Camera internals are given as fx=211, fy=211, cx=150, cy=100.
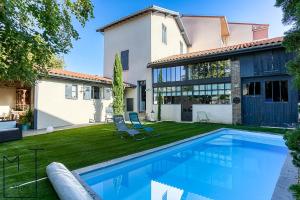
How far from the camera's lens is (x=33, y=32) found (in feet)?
22.1

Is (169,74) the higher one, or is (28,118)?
(169,74)

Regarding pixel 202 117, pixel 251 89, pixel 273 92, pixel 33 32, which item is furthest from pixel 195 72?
pixel 33 32

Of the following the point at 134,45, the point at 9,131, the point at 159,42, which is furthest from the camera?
the point at 134,45

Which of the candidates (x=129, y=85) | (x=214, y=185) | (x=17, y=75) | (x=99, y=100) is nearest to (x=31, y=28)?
(x=17, y=75)

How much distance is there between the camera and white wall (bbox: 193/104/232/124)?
16.7m

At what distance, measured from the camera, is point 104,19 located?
82.6 ft

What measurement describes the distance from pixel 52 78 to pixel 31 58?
30.3 ft

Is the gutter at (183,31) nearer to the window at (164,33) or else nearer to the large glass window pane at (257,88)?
the window at (164,33)

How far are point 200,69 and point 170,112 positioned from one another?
16.0ft

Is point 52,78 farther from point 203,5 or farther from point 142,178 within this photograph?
point 203,5

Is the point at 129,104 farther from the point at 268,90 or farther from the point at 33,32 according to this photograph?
the point at 33,32

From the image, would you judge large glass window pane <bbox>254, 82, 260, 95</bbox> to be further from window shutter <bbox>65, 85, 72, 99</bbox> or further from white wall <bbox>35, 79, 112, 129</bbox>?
window shutter <bbox>65, 85, 72, 99</bbox>

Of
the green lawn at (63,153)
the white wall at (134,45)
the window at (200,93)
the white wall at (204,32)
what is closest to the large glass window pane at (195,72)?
the window at (200,93)

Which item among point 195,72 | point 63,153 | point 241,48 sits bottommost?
point 63,153
